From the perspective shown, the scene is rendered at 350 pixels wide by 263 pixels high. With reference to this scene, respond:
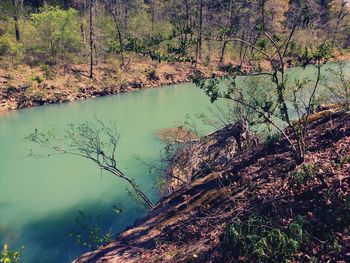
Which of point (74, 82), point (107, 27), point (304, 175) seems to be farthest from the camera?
point (107, 27)

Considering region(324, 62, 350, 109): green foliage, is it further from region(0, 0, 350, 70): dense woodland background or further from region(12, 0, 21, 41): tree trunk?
region(12, 0, 21, 41): tree trunk

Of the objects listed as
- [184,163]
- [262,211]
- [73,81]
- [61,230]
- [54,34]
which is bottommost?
[61,230]

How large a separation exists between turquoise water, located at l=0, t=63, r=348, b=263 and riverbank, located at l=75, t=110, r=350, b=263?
276cm

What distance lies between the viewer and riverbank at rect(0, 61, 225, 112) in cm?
4062

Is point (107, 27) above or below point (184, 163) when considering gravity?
above

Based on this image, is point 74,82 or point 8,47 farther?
point 74,82

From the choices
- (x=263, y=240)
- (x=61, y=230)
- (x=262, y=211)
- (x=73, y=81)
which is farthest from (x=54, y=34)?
(x=263, y=240)

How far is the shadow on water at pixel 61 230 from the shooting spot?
47.2 ft

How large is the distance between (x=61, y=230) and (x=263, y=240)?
1101 centimetres

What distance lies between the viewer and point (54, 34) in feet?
155

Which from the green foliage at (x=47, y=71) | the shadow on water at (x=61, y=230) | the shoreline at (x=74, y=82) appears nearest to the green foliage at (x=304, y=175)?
the shadow on water at (x=61, y=230)

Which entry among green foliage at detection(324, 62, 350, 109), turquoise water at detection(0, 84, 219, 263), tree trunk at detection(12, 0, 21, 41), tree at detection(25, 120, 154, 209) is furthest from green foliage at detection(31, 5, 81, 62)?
green foliage at detection(324, 62, 350, 109)

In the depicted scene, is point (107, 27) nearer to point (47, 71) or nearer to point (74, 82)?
point (74, 82)

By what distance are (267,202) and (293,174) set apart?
3.18 feet
